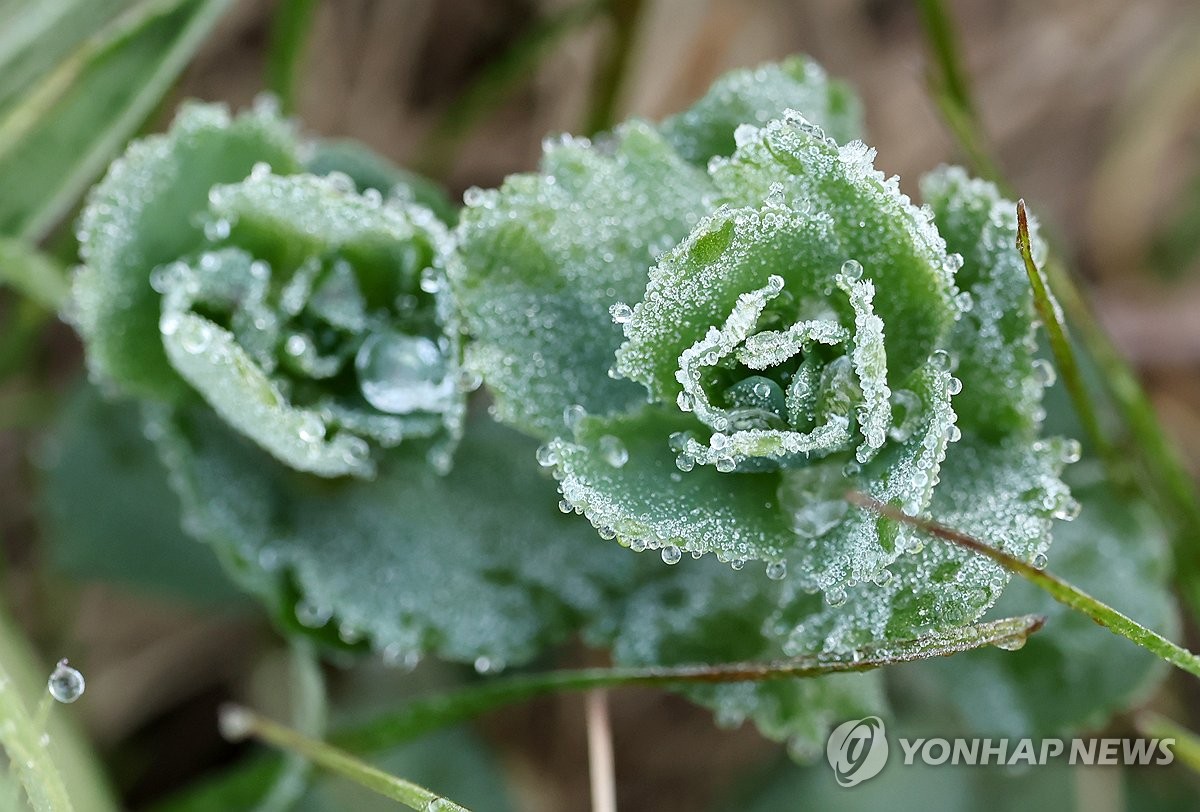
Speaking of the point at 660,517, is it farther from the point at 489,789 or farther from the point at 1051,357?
the point at 489,789

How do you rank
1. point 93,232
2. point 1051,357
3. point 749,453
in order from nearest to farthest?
point 749,453
point 93,232
point 1051,357

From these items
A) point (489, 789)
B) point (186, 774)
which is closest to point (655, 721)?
point (489, 789)

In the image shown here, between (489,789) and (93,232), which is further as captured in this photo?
(489,789)

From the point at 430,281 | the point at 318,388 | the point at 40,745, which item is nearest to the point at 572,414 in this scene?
the point at 430,281

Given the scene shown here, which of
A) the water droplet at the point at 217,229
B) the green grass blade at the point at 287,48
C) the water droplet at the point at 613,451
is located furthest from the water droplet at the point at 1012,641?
the green grass blade at the point at 287,48

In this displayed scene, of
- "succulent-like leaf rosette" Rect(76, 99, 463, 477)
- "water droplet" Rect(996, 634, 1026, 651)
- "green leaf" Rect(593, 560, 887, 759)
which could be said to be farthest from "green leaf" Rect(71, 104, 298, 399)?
"water droplet" Rect(996, 634, 1026, 651)

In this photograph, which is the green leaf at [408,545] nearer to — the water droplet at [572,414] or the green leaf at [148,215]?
the green leaf at [148,215]

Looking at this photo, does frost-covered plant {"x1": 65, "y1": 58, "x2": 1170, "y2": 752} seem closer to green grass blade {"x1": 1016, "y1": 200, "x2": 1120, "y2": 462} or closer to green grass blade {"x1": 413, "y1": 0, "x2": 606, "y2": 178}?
green grass blade {"x1": 1016, "y1": 200, "x2": 1120, "y2": 462}
